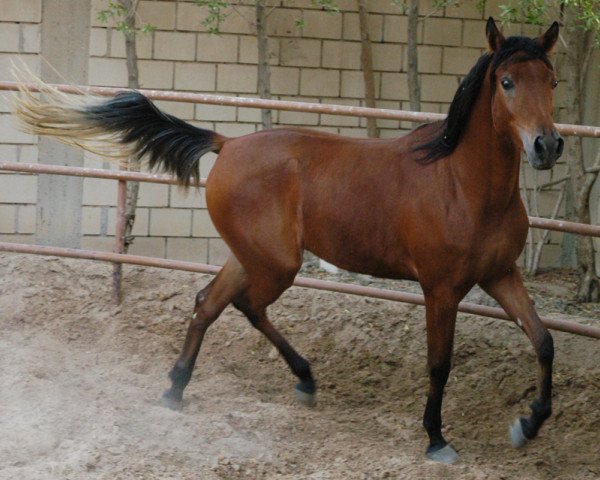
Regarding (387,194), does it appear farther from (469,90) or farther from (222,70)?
(222,70)

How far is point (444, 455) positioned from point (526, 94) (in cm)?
166

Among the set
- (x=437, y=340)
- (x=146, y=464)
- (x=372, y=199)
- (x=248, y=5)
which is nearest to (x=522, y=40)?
(x=372, y=199)

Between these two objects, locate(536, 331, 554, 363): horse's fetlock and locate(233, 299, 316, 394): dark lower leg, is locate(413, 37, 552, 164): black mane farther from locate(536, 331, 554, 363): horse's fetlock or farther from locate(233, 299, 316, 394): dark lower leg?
locate(233, 299, 316, 394): dark lower leg

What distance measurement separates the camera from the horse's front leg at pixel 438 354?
4.54 metres

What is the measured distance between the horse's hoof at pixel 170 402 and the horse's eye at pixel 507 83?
2.23 meters

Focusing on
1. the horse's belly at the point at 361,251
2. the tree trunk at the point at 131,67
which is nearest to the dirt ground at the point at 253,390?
the horse's belly at the point at 361,251

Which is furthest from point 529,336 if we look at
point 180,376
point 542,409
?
point 180,376

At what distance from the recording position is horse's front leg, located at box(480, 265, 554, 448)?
4531 millimetres

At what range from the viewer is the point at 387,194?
4.72 m

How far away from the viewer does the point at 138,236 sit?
27.6 feet

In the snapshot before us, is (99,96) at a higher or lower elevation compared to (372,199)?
higher

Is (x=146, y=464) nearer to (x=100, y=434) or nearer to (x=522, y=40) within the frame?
(x=100, y=434)

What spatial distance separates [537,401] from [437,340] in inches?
20.5

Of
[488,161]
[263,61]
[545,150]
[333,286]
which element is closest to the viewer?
[545,150]
